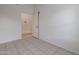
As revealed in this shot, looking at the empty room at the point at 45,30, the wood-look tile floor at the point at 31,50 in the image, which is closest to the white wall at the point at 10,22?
the empty room at the point at 45,30

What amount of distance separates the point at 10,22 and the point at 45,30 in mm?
2042

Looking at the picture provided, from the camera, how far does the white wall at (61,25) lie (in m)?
3.65

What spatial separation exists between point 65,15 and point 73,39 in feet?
3.37

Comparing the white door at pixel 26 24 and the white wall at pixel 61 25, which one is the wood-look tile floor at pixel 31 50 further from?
the white door at pixel 26 24

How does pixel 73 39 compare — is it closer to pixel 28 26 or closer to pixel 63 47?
pixel 63 47

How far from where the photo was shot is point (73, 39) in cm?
373

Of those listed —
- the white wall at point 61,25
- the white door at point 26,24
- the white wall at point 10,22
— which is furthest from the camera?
the white door at point 26,24

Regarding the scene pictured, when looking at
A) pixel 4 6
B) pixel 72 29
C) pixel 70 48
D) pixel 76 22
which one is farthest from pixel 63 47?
pixel 4 6

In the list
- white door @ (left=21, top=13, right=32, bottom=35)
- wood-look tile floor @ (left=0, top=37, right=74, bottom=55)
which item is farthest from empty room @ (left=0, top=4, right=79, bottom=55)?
white door @ (left=21, top=13, right=32, bottom=35)

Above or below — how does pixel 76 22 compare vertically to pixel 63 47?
above

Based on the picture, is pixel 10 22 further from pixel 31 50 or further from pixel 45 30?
pixel 31 50

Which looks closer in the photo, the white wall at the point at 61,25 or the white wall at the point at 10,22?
the white wall at the point at 61,25

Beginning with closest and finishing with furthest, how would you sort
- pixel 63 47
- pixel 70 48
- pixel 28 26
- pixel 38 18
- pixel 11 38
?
pixel 70 48, pixel 63 47, pixel 11 38, pixel 38 18, pixel 28 26

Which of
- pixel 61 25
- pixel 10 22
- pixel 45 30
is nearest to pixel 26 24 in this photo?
pixel 10 22
